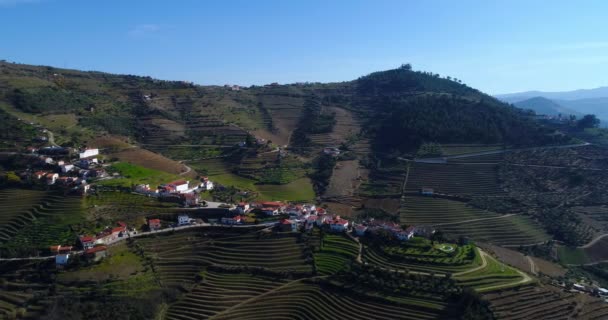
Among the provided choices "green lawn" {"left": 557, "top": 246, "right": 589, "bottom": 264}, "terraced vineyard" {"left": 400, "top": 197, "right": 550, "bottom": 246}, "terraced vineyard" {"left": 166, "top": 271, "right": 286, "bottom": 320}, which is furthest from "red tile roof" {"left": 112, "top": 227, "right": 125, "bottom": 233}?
"green lawn" {"left": 557, "top": 246, "right": 589, "bottom": 264}

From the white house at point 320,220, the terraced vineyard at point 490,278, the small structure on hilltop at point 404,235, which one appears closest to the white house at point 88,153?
the white house at point 320,220

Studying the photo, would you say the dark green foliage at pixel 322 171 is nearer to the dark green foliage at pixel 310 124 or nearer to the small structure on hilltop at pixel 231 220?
the dark green foliage at pixel 310 124

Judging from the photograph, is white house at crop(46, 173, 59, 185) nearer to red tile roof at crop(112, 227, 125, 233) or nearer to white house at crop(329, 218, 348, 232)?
red tile roof at crop(112, 227, 125, 233)

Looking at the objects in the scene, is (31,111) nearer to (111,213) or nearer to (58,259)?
(111,213)

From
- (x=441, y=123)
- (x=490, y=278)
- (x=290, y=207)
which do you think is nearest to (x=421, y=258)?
(x=490, y=278)

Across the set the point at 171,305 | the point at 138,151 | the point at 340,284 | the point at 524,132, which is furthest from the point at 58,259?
the point at 524,132
